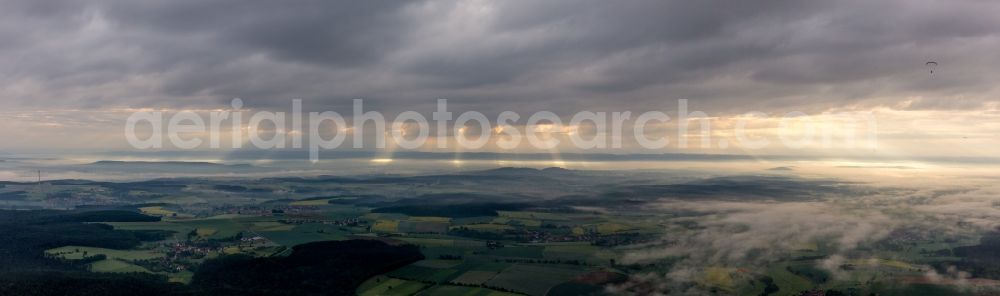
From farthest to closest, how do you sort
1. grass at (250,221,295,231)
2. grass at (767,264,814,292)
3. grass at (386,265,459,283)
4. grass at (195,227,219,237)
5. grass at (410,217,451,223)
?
grass at (410,217,451,223) → grass at (250,221,295,231) → grass at (195,227,219,237) → grass at (386,265,459,283) → grass at (767,264,814,292)

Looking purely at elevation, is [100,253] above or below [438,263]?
above

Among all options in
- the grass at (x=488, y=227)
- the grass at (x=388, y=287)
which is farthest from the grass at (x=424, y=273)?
the grass at (x=488, y=227)

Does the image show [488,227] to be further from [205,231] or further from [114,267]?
[114,267]

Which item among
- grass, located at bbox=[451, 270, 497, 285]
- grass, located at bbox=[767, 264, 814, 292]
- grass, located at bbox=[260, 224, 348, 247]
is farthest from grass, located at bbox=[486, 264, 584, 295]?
grass, located at bbox=[260, 224, 348, 247]

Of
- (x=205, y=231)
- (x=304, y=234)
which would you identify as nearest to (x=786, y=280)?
(x=304, y=234)

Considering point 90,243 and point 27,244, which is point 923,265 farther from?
point 27,244

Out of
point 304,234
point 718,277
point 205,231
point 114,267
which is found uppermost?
point 205,231

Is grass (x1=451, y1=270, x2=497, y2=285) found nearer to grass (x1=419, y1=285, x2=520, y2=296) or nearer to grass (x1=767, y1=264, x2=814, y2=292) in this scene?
grass (x1=419, y1=285, x2=520, y2=296)

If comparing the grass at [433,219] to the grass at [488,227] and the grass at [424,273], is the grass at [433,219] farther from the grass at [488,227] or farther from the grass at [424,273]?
the grass at [424,273]

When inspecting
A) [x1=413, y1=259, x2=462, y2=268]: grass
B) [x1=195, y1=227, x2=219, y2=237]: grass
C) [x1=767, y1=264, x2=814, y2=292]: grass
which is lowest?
[x1=413, y1=259, x2=462, y2=268]: grass

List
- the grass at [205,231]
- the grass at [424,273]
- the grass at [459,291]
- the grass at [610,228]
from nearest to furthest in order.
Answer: the grass at [459,291]
the grass at [424,273]
the grass at [205,231]
the grass at [610,228]

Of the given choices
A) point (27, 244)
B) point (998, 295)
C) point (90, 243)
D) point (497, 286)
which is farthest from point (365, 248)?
point (998, 295)
